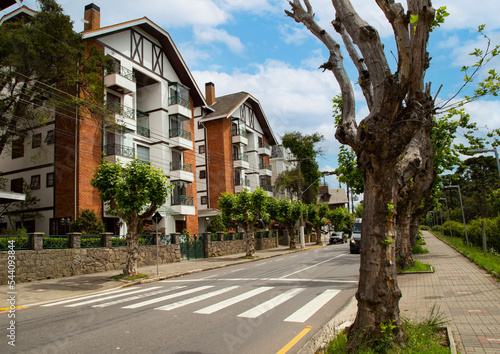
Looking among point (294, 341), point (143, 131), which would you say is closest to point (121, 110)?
point (143, 131)

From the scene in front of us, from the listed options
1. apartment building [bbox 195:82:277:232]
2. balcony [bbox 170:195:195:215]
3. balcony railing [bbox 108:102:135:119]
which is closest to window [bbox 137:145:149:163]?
balcony railing [bbox 108:102:135:119]

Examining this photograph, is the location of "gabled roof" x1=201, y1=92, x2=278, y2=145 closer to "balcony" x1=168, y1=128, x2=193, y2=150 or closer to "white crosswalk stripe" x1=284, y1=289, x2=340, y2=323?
"balcony" x1=168, y1=128, x2=193, y2=150

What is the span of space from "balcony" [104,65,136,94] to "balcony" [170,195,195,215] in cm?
962

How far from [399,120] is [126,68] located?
1033 inches

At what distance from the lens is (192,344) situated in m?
5.91

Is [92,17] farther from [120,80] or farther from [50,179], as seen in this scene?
[50,179]

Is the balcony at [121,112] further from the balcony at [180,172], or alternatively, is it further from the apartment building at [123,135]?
the balcony at [180,172]

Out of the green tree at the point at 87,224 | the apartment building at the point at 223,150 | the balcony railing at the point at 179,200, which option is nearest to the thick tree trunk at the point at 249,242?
the balcony railing at the point at 179,200

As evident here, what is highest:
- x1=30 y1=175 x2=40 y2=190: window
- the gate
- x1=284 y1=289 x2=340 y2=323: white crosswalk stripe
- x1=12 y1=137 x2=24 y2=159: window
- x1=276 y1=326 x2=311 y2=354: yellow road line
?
x1=12 y1=137 x2=24 y2=159: window

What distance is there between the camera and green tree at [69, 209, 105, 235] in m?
21.7

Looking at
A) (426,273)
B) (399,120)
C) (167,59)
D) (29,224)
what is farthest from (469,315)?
(167,59)

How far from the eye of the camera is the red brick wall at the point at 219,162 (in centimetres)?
4112

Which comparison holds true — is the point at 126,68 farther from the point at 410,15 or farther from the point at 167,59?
the point at 410,15

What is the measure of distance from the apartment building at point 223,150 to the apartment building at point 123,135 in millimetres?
5063
